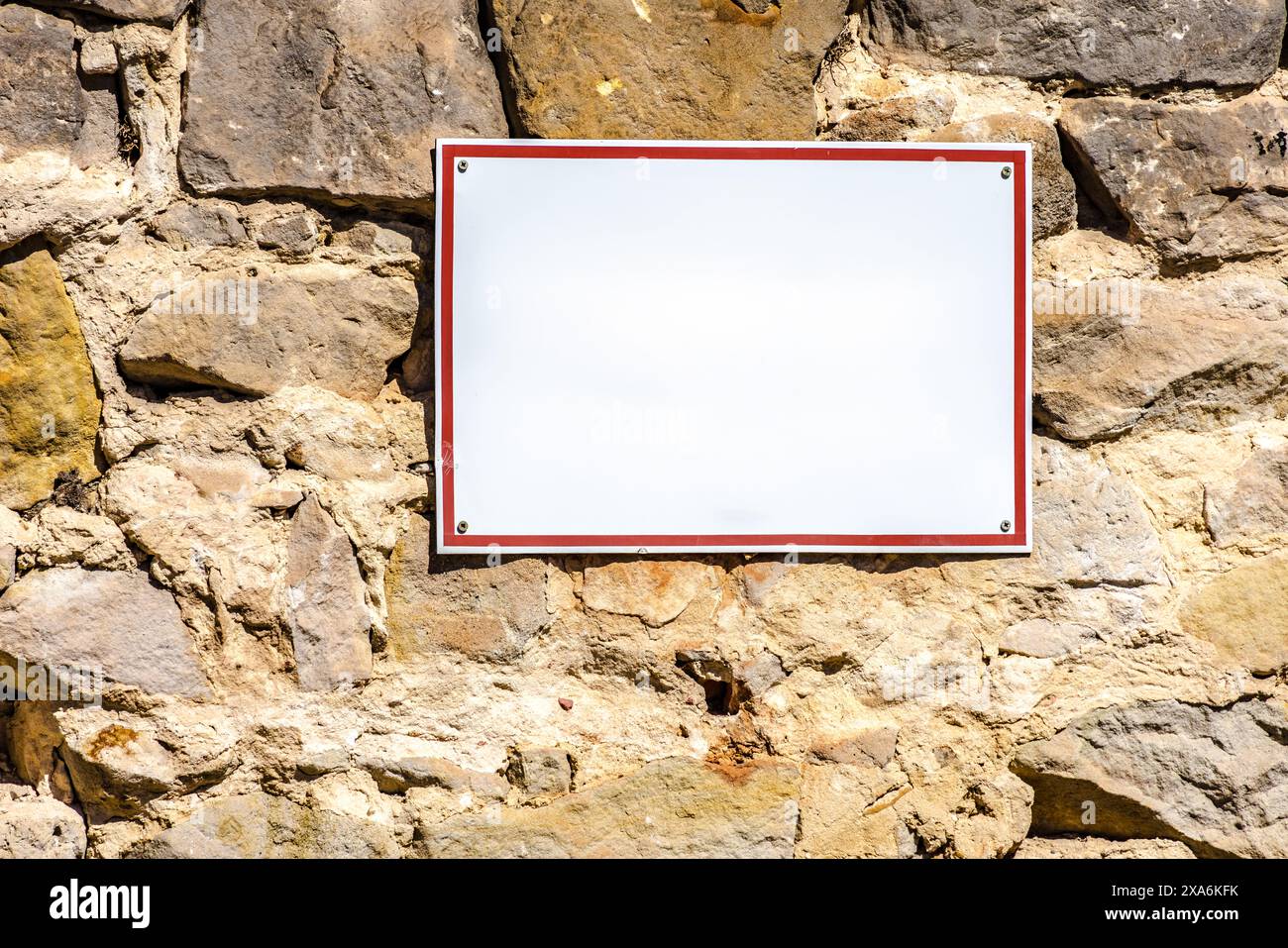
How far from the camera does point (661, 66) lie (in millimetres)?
1533

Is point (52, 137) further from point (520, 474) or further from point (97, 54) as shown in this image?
point (520, 474)

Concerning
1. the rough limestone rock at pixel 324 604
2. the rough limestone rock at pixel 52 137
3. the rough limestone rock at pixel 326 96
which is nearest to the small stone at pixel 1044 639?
the rough limestone rock at pixel 324 604

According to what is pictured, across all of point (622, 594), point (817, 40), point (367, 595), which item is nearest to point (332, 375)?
point (367, 595)

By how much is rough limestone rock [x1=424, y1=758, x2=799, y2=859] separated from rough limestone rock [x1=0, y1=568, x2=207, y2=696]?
46cm

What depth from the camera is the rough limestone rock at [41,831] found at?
1.46 metres

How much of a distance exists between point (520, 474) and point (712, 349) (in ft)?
1.15

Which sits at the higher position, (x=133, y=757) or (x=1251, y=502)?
(x=1251, y=502)

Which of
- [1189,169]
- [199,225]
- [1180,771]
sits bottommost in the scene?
[1180,771]

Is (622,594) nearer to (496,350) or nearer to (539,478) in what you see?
(539,478)

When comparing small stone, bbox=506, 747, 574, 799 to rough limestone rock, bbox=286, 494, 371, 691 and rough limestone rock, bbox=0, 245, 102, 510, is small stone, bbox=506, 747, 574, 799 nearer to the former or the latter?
rough limestone rock, bbox=286, 494, 371, 691

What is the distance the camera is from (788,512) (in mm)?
1536

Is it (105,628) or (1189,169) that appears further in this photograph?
(1189,169)

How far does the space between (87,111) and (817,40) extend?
43.8 inches

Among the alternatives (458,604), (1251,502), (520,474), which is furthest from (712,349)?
(1251,502)
